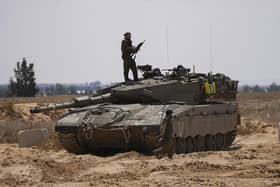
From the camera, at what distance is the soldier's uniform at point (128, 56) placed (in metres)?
19.0

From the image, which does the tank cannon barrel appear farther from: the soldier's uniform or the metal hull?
the soldier's uniform

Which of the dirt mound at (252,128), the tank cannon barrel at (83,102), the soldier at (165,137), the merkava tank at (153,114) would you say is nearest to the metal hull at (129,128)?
the merkava tank at (153,114)

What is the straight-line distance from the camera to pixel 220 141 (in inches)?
774

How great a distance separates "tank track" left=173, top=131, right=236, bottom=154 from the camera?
16.7m

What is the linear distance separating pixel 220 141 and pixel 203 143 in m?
1.39

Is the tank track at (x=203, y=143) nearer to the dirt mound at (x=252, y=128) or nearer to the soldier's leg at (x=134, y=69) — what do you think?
the soldier's leg at (x=134, y=69)

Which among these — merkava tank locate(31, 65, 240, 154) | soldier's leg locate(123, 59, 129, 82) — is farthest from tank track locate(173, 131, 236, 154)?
soldier's leg locate(123, 59, 129, 82)

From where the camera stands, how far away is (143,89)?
17.5 m

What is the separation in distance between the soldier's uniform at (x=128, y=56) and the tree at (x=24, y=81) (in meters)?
43.8

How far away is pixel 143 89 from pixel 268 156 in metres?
4.57

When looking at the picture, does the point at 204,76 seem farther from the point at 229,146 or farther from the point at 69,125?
the point at 69,125

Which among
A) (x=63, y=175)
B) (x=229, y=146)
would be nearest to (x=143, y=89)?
(x=229, y=146)

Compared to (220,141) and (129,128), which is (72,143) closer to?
(129,128)

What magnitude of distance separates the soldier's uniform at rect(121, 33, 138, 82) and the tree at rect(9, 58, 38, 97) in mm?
43795
